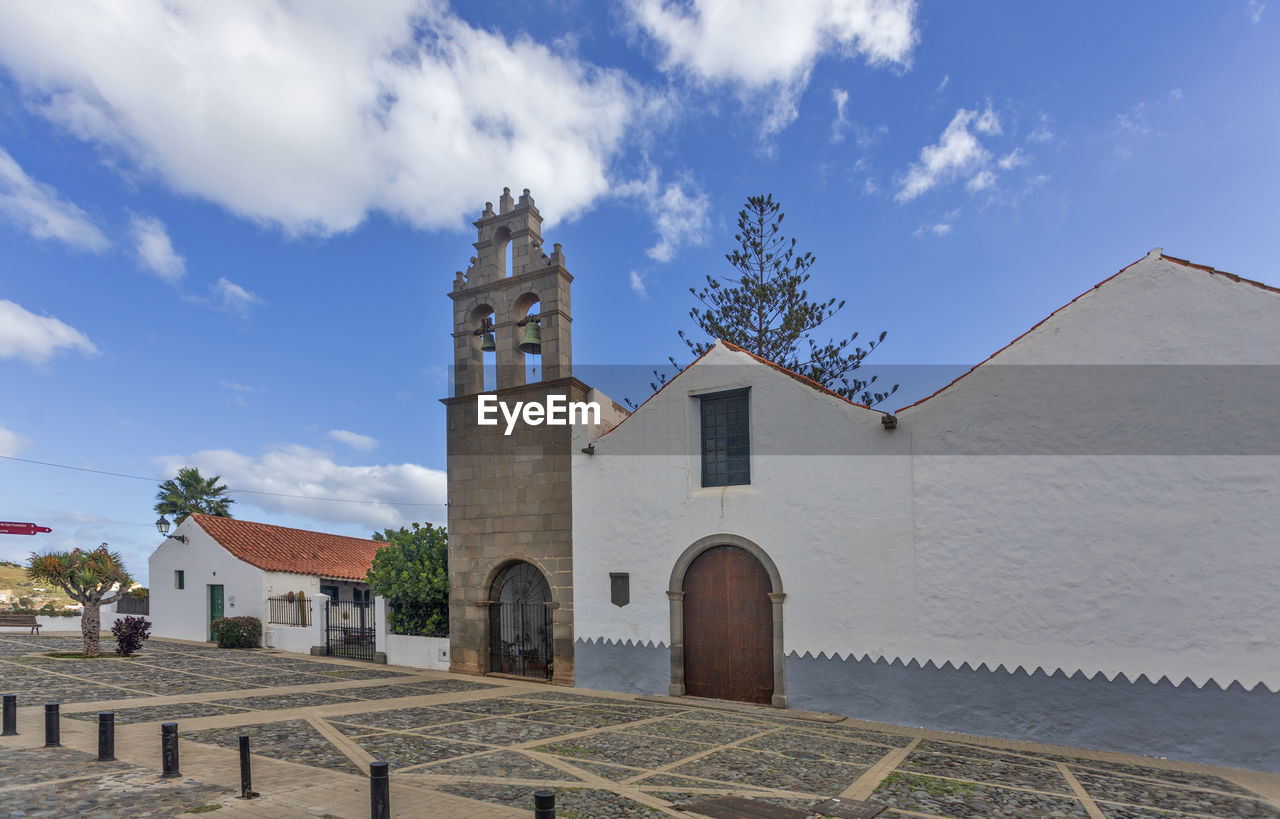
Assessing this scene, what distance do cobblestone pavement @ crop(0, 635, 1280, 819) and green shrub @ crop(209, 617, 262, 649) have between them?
859 centimetres

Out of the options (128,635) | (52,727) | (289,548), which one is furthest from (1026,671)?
(289,548)

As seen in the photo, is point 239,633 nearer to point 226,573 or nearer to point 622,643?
point 226,573

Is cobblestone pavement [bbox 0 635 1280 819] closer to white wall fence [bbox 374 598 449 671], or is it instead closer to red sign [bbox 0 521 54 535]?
white wall fence [bbox 374 598 449 671]

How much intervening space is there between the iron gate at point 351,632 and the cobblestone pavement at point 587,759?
567 cm

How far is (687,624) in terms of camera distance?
1366 centimetres

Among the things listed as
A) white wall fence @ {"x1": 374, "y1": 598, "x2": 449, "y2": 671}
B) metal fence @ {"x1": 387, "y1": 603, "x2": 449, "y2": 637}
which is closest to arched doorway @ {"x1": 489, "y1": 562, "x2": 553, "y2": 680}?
white wall fence @ {"x1": 374, "y1": 598, "x2": 449, "y2": 671}

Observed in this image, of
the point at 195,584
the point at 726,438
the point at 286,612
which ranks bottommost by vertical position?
the point at 286,612

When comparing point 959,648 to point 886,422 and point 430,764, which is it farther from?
point 430,764

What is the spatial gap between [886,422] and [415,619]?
12.6 metres

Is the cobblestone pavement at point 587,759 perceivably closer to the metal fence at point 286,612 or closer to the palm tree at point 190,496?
the metal fence at point 286,612

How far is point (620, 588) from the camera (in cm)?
1445

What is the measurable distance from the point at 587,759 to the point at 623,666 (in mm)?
5841

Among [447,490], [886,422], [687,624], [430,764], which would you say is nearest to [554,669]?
[687,624]

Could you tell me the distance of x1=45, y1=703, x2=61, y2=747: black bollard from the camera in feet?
28.1
